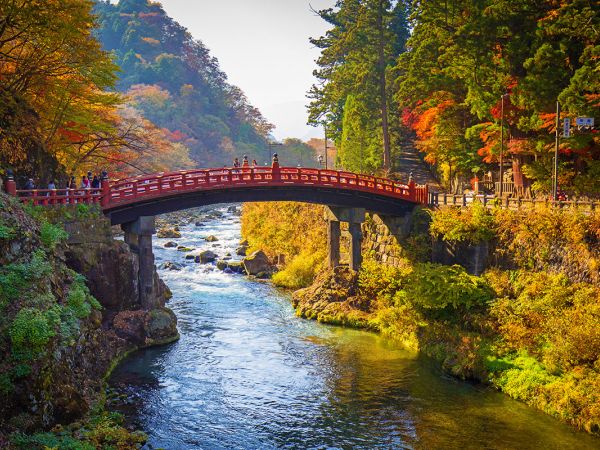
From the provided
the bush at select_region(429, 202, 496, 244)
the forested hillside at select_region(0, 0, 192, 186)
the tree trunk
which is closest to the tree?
the tree trunk

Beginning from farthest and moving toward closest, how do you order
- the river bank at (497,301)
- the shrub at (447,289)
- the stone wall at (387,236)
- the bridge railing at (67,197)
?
1. the stone wall at (387,236)
2. the shrub at (447,289)
3. the bridge railing at (67,197)
4. the river bank at (497,301)

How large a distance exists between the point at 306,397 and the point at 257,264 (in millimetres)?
25044

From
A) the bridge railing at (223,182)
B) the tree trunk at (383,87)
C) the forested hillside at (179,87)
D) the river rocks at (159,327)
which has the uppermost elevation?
the forested hillside at (179,87)

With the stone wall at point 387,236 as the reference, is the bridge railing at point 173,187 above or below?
above

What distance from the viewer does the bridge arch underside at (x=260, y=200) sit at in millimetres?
31234

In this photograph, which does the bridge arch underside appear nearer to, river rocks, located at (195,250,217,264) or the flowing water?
the flowing water

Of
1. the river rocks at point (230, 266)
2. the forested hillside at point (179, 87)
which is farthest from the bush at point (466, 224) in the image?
the forested hillside at point (179, 87)

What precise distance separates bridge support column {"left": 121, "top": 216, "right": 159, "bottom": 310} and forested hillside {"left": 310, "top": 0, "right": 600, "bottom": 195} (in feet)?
70.9

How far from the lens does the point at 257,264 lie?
47812 mm

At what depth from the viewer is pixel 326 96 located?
6412cm

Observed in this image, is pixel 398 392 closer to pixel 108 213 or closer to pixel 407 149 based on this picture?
pixel 108 213

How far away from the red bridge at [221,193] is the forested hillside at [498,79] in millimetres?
7077

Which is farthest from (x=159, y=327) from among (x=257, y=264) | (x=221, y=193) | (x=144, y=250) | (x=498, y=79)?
(x=498, y=79)

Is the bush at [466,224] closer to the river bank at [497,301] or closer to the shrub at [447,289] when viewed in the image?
the river bank at [497,301]
